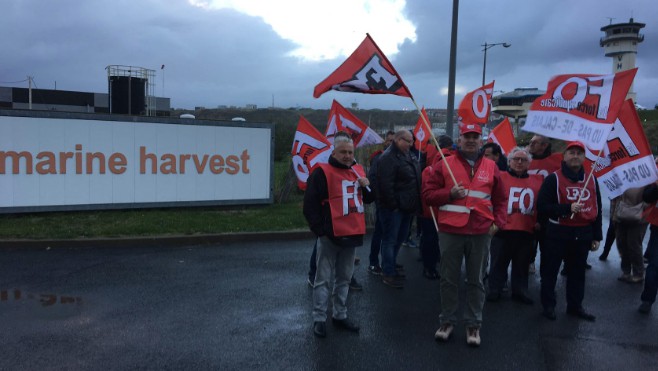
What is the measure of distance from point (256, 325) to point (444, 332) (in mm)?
1762

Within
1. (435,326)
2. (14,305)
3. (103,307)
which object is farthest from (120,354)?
(435,326)

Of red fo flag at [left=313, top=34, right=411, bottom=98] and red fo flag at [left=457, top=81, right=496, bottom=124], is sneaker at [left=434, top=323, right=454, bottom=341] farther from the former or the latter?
red fo flag at [left=457, top=81, right=496, bottom=124]

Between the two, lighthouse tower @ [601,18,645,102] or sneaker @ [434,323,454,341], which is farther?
lighthouse tower @ [601,18,645,102]

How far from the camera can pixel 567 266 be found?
5527mm

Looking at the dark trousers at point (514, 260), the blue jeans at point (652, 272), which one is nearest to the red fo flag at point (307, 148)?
the dark trousers at point (514, 260)

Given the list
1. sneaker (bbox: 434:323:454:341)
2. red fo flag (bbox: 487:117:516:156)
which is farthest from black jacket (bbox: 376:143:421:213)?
red fo flag (bbox: 487:117:516:156)

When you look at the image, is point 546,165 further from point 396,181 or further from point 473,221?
point 473,221

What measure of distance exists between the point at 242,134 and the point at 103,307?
6.78 metres

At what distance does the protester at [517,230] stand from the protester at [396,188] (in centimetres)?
104

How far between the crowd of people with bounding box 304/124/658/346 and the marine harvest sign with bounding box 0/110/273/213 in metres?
5.57

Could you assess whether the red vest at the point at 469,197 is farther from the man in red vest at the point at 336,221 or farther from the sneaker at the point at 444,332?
the sneaker at the point at 444,332

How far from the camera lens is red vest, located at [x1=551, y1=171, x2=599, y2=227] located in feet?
17.2

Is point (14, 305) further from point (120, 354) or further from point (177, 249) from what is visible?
point (177, 249)

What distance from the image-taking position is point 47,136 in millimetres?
10055
